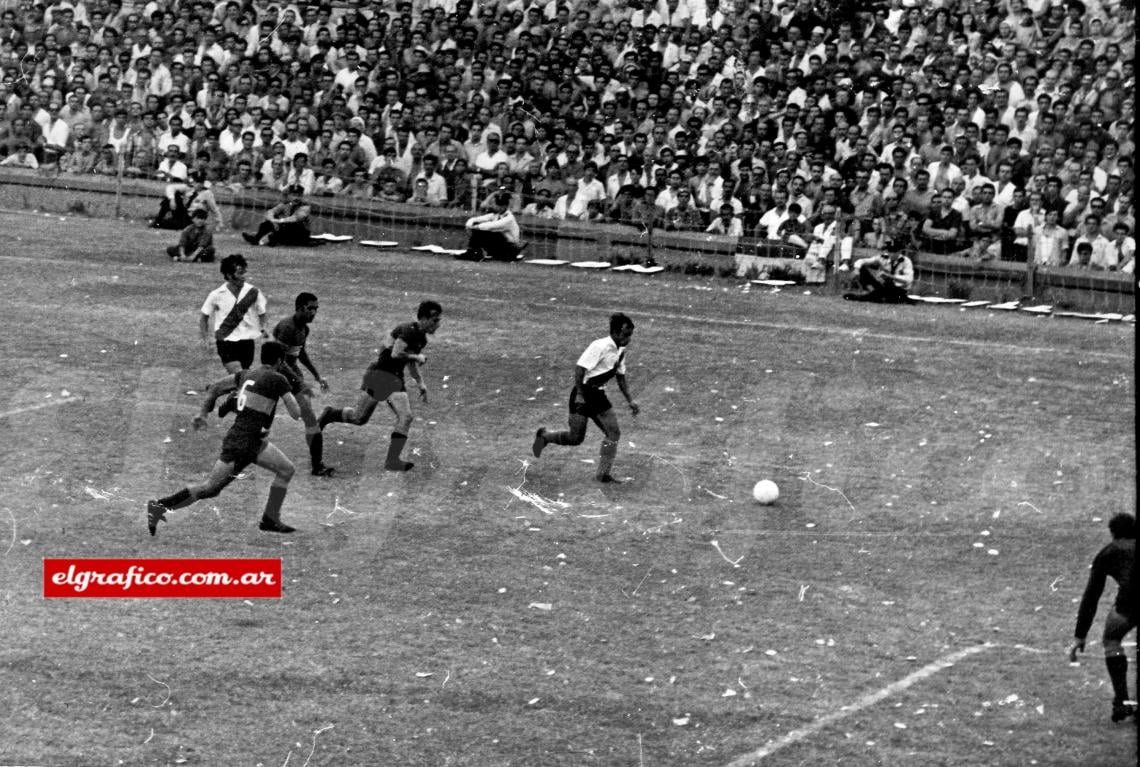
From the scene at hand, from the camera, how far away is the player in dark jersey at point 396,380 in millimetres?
18844

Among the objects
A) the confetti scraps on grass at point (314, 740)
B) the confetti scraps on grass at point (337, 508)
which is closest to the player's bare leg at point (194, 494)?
the confetti scraps on grass at point (337, 508)

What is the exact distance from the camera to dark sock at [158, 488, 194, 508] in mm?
16469

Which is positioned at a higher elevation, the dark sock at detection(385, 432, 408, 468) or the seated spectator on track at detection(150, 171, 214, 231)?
the seated spectator on track at detection(150, 171, 214, 231)

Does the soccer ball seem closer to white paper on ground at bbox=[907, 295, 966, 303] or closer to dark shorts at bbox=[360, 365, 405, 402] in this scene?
dark shorts at bbox=[360, 365, 405, 402]


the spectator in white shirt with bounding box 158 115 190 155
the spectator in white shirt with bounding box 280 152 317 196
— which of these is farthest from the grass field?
the spectator in white shirt with bounding box 158 115 190 155

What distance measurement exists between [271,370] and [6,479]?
3.43 m

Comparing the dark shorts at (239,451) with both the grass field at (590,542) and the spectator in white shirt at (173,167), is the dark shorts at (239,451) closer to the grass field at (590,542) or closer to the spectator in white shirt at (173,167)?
the grass field at (590,542)

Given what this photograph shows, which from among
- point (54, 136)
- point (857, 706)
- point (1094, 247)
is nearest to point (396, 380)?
point (857, 706)

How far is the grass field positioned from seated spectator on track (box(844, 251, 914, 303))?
0.42 meters

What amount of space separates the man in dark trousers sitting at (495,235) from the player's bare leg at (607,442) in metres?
11.1

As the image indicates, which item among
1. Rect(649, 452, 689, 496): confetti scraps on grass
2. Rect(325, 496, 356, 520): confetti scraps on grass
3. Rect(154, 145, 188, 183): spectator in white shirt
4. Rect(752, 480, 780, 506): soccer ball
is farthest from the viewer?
Rect(154, 145, 188, 183): spectator in white shirt

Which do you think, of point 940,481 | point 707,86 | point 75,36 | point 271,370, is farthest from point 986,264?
point 75,36

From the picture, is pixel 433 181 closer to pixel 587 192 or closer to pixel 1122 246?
pixel 587 192

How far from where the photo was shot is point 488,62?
32.8 metres
